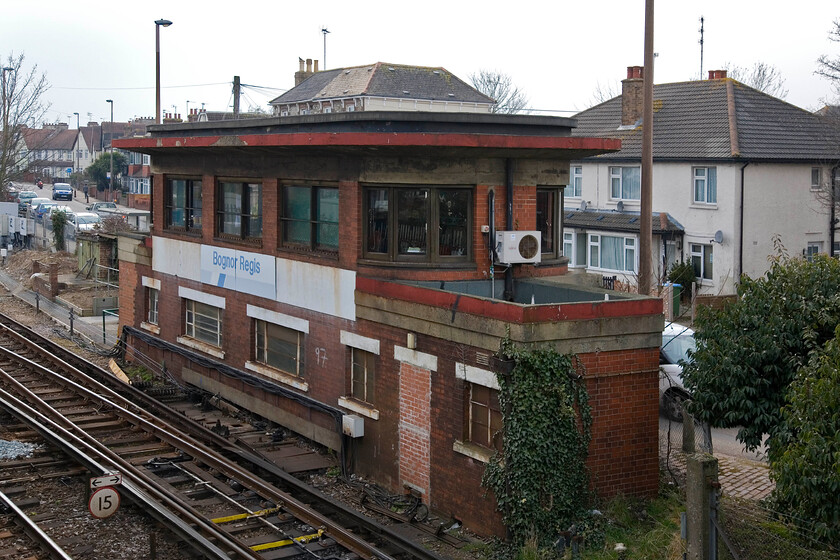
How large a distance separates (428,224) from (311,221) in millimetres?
3001

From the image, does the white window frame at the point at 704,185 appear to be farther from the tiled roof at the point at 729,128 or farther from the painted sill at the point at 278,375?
the painted sill at the point at 278,375

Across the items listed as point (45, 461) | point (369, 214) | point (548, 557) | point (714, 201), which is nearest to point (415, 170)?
point (369, 214)

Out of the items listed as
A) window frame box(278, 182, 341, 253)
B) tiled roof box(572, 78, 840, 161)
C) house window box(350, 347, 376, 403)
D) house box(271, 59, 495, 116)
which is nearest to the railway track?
house window box(350, 347, 376, 403)

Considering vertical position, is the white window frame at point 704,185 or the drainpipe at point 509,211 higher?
the white window frame at point 704,185

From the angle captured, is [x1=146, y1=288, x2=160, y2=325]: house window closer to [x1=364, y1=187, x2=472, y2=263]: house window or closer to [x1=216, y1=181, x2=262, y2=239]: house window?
[x1=216, y1=181, x2=262, y2=239]: house window

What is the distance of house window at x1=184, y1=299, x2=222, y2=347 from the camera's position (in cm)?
2120

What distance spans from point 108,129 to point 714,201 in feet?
391

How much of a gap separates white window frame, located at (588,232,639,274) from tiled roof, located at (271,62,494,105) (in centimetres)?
2467

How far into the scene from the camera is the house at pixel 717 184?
33344 mm

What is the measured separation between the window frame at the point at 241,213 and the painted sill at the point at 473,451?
7543 mm

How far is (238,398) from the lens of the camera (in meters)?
20.1

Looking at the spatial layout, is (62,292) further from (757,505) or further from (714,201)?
(757,505)

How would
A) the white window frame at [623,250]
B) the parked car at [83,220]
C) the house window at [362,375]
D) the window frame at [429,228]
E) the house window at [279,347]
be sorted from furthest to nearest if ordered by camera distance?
1. the parked car at [83,220]
2. the white window frame at [623,250]
3. the house window at [279,347]
4. the house window at [362,375]
5. the window frame at [429,228]

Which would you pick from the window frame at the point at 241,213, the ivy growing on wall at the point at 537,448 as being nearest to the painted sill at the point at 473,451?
the ivy growing on wall at the point at 537,448
